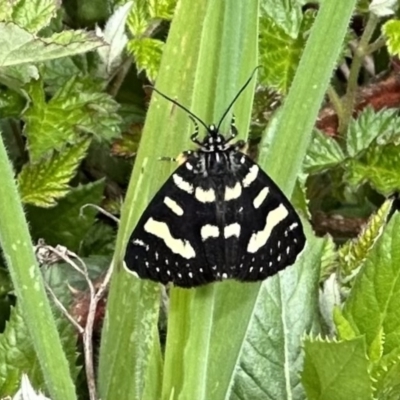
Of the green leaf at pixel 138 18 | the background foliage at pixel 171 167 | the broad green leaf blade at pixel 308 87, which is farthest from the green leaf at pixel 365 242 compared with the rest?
the green leaf at pixel 138 18

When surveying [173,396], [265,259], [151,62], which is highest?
[151,62]

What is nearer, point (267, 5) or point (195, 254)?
point (195, 254)

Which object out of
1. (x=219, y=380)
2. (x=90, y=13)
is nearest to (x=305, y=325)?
(x=219, y=380)

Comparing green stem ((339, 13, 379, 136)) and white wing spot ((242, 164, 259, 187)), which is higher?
green stem ((339, 13, 379, 136))

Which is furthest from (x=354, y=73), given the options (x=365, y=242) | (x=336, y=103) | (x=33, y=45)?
(x=33, y=45)

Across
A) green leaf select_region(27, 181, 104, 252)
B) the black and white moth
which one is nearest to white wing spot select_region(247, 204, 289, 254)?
the black and white moth

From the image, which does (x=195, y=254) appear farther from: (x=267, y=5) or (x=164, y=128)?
(x=267, y=5)

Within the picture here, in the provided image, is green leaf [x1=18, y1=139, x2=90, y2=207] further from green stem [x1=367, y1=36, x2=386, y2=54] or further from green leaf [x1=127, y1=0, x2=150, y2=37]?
green stem [x1=367, y1=36, x2=386, y2=54]
